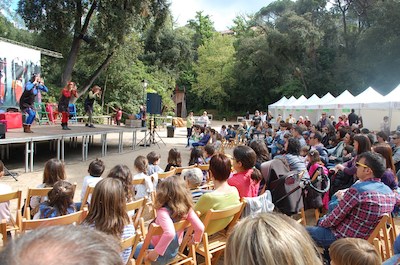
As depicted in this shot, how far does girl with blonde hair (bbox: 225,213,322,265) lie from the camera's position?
3.24ft

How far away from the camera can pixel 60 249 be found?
0.62 metres

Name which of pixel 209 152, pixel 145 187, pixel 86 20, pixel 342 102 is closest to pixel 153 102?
pixel 86 20

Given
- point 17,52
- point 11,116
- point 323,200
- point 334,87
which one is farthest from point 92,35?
point 334,87

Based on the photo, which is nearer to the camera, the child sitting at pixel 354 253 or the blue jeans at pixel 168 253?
the child sitting at pixel 354 253

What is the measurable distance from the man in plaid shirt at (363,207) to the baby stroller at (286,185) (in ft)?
2.93

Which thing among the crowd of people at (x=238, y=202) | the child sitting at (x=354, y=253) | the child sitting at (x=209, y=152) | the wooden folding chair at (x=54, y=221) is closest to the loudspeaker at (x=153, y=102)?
the child sitting at (x=209, y=152)

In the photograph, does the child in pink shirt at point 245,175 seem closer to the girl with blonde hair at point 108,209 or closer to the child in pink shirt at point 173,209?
the child in pink shirt at point 173,209

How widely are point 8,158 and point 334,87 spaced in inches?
1095

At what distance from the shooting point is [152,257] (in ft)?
8.18

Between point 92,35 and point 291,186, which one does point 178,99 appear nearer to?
point 92,35

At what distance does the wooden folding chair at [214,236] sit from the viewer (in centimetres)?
266

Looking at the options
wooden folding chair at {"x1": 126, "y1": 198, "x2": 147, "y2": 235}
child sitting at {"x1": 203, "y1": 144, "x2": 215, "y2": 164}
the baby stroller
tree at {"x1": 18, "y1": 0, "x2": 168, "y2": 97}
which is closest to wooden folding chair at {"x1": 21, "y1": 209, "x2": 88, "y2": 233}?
wooden folding chair at {"x1": 126, "y1": 198, "x2": 147, "y2": 235}

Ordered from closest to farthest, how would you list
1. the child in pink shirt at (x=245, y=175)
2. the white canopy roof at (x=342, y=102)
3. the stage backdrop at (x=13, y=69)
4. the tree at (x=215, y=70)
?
the child in pink shirt at (x=245, y=175)
the stage backdrop at (x=13, y=69)
the white canopy roof at (x=342, y=102)
the tree at (x=215, y=70)

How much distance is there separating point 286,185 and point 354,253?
198 cm
